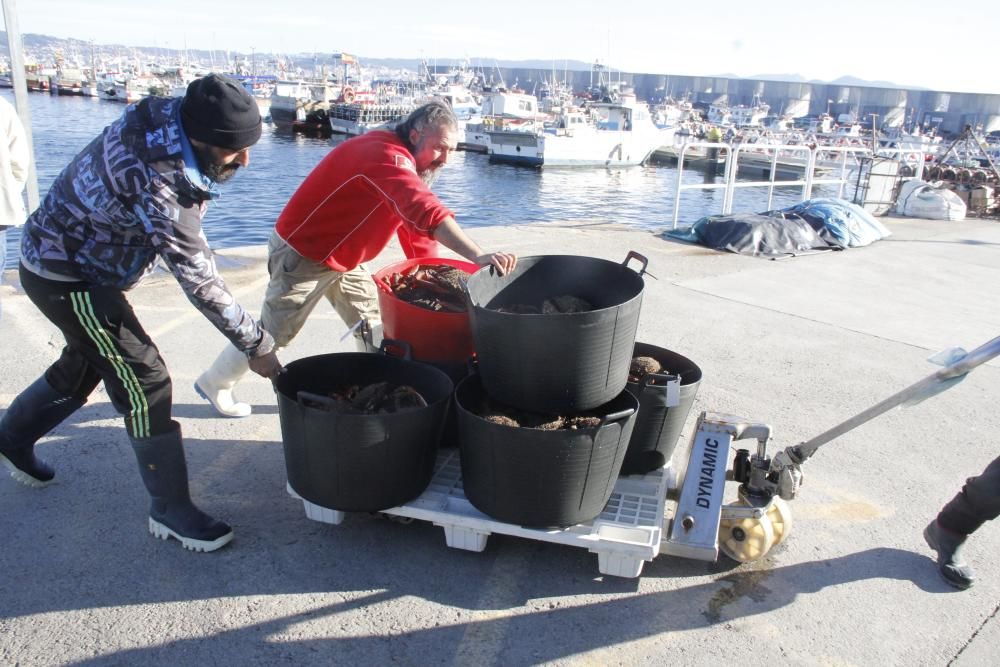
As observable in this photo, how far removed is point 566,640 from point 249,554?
1.38 meters

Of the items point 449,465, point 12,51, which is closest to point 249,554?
point 449,465

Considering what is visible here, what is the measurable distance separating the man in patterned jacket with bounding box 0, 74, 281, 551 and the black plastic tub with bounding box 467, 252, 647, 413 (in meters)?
0.93

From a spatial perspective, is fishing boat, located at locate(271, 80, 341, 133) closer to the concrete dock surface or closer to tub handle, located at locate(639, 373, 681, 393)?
the concrete dock surface

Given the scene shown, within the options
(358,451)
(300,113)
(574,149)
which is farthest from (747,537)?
(300,113)

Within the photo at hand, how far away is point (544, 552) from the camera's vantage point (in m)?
3.29

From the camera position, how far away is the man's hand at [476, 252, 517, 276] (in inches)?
120

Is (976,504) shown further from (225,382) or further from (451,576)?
(225,382)

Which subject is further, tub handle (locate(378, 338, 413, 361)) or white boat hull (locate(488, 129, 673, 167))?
white boat hull (locate(488, 129, 673, 167))

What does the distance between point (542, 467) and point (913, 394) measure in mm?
1449

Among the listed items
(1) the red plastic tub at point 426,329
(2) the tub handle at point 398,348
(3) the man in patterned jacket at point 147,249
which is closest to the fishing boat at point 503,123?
(1) the red plastic tub at point 426,329

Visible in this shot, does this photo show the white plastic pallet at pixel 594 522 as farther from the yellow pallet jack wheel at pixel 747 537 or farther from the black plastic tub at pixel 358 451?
the yellow pallet jack wheel at pixel 747 537

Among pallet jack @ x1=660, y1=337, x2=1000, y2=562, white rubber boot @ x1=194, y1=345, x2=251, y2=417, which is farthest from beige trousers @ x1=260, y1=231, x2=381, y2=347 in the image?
pallet jack @ x1=660, y1=337, x2=1000, y2=562

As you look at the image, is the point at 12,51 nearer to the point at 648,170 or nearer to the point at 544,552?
the point at 544,552

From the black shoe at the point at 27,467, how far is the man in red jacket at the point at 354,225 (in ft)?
3.17
